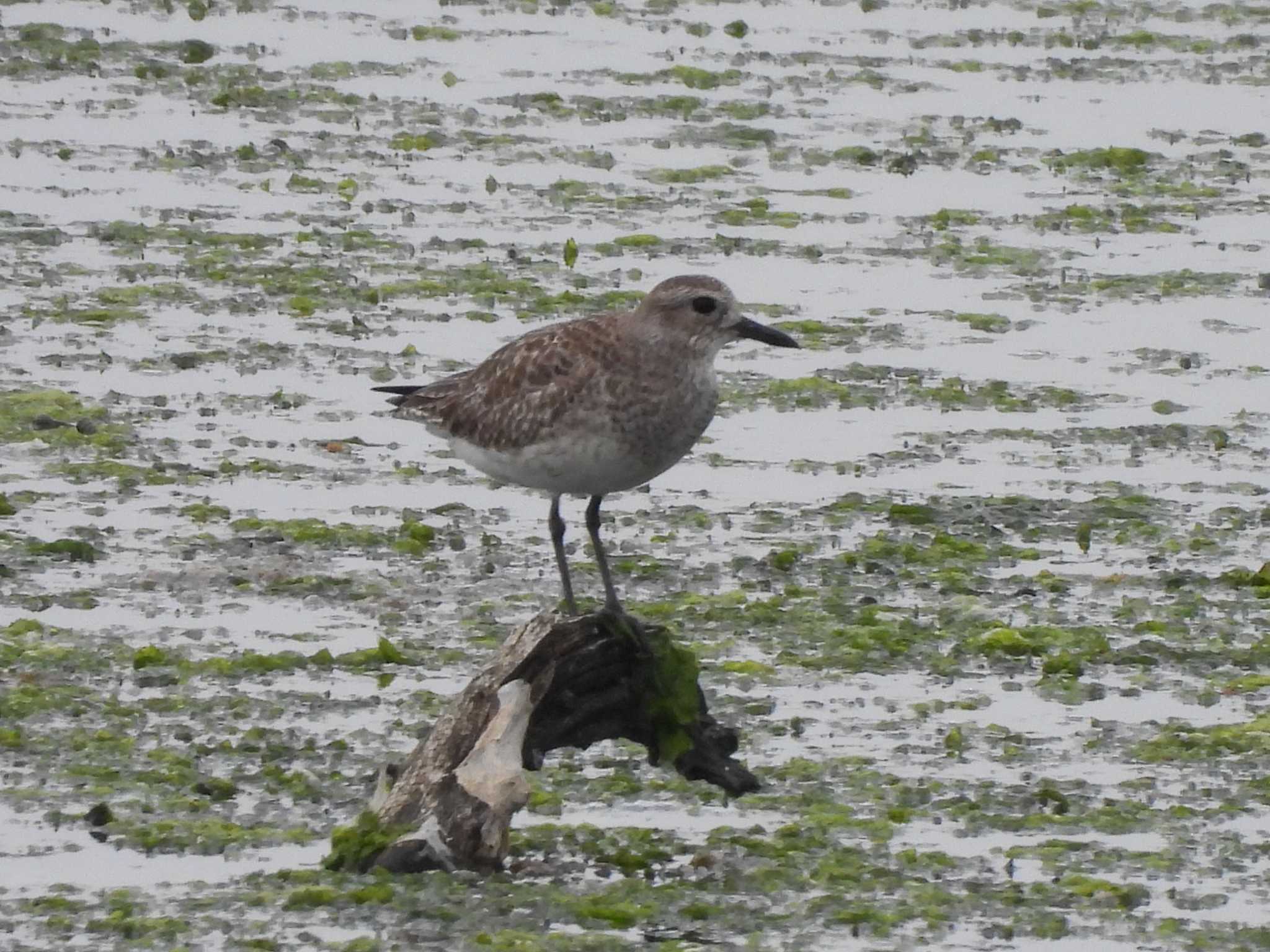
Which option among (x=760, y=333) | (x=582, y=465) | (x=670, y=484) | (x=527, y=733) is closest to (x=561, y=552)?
(x=582, y=465)

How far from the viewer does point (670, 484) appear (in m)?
12.8

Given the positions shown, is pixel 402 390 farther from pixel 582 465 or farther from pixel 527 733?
pixel 527 733

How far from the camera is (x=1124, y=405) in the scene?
14.1 meters

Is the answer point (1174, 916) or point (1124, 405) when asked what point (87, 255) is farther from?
point (1174, 916)

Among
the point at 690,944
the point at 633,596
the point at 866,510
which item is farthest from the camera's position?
the point at 866,510

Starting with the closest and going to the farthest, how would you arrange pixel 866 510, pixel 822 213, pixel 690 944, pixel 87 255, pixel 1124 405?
pixel 690 944 < pixel 866 510 < pixel 1124 405 < pixel 87 255 < pixel 822 213

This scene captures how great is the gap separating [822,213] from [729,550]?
646 centimetres

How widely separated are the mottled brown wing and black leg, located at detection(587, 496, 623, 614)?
18.7 inches

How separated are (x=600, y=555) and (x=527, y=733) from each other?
1400 millimetres

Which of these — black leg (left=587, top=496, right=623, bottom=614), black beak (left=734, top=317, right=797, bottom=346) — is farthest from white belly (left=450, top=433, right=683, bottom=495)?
black beak (left=734, top=317, right=797, bottom=346)

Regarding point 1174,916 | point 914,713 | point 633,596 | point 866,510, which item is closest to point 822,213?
point 866,510

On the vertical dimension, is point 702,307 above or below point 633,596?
above

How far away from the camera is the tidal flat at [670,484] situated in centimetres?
844

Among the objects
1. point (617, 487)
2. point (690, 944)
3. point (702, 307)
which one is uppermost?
point (702, 307)
